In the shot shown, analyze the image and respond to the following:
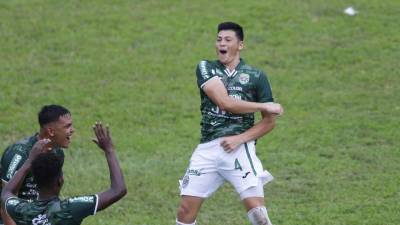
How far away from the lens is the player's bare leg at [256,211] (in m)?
10.1

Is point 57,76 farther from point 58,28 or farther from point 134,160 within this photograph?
point 134,160

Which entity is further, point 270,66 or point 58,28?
point 58,28

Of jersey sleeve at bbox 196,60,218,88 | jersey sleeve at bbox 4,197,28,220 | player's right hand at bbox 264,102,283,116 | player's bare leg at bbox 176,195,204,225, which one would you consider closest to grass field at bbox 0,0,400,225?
player's bare leg at bbox 176,195,204,225

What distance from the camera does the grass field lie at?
524 inches

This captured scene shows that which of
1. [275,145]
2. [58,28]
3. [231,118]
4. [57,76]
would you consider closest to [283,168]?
[275,145]

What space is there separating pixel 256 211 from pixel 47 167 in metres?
3.22

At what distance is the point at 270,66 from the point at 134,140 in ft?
13.2

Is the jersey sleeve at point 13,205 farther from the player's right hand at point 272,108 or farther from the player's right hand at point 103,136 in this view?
the player's right hand at point 272,108

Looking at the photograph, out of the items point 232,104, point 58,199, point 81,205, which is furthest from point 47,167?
point 232,104

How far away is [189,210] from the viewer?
10.4 metres

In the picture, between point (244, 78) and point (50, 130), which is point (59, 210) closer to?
point (50, 130)

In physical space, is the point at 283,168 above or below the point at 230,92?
below

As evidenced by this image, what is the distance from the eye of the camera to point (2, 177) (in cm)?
901

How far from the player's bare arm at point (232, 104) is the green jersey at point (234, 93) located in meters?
0.20
